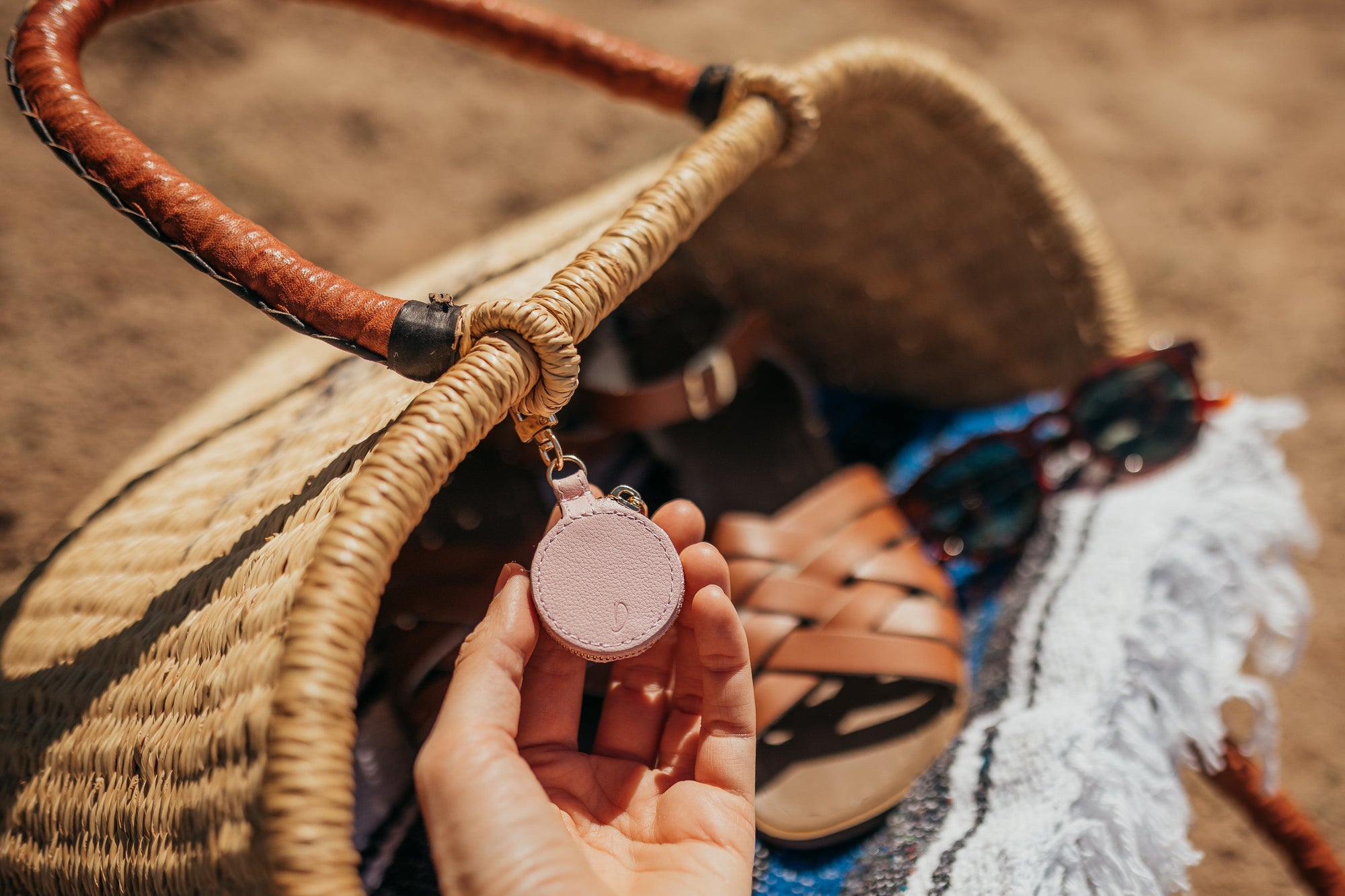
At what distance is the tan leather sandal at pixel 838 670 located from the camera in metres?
0.66

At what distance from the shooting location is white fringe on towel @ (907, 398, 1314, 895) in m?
0.56

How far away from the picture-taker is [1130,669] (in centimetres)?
65

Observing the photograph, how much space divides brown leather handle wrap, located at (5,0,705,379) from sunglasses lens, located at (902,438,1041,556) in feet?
1.96

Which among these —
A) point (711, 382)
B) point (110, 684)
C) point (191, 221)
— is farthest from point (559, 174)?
point (110, 684)

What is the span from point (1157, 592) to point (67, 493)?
4.23 ft

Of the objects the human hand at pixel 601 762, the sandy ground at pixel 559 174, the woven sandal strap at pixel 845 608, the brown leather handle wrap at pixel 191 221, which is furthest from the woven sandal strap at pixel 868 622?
the sandy ground at pixel 559 174

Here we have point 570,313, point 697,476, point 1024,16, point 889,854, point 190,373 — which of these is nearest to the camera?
point 570,313

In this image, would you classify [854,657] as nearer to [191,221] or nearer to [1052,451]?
[1052,451]

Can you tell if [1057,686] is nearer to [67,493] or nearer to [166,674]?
[166,674]

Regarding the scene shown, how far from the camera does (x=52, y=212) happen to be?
4.14 feet

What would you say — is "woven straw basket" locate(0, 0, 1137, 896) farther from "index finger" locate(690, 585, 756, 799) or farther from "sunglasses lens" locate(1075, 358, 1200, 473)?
"index finger" locate(690, 585, 756, 799)

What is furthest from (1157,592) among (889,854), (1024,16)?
(1024,16)

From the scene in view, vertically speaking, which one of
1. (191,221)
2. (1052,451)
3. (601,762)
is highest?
(1052,451)

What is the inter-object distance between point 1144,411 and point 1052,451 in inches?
3.8
